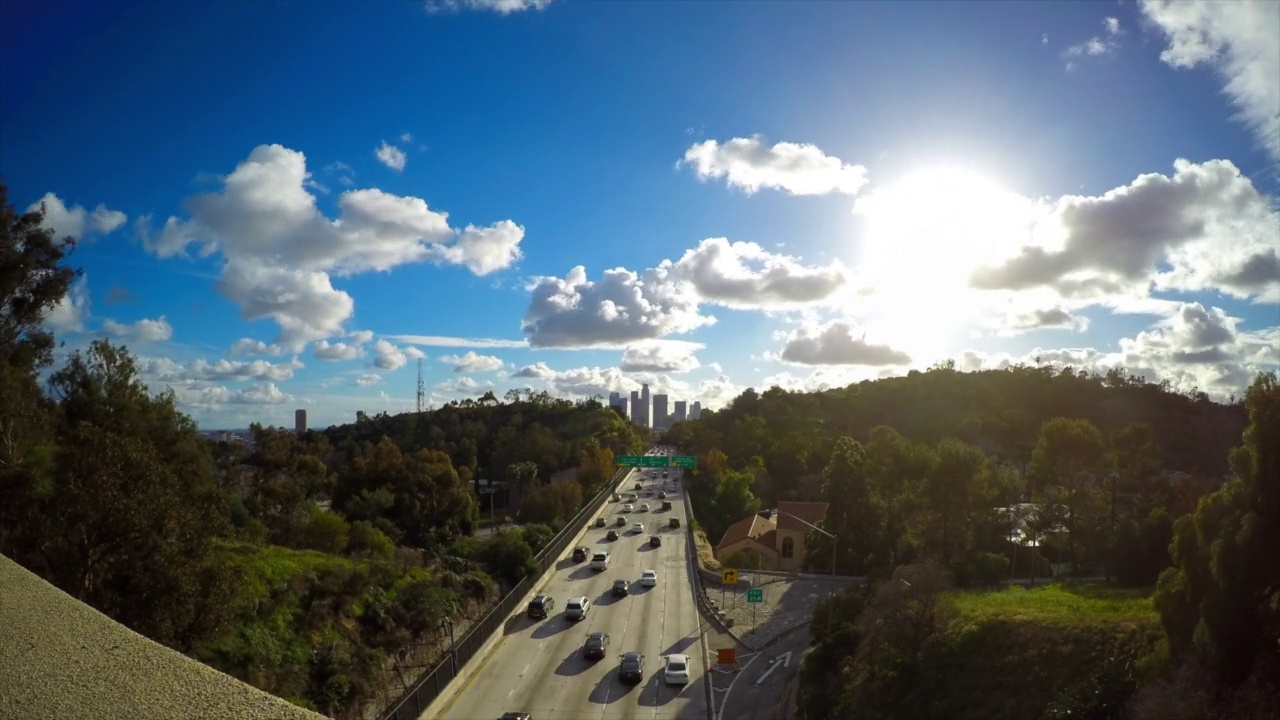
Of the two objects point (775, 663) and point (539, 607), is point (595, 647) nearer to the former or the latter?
point (539, 607)

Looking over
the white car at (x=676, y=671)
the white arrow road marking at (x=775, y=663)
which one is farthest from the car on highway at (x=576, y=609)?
the white arrow road marking at (x=775, y=663)

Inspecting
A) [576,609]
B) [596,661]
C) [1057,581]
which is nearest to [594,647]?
[596,661]

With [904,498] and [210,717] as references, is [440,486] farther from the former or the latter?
[210,717]

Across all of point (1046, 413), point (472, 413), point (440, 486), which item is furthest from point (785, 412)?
point (440, 486)

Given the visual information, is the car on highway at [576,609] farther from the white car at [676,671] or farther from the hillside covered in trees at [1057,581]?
the hillside covered in trees at [1057,581]

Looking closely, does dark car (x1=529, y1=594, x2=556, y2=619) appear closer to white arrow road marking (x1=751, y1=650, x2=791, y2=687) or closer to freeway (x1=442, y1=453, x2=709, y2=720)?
freeway (x1=442, y1=453, x2=709, y2=720)

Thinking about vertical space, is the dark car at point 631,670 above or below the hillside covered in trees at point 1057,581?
below

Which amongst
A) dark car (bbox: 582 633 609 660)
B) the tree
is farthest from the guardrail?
the tree
